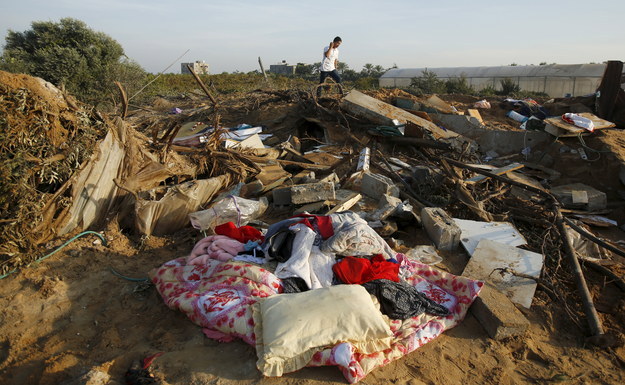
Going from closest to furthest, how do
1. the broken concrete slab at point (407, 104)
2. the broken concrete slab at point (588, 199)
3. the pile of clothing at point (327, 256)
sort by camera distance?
the pile of clothing at point (327, 256), the broken concrete slab at point (588, 199), the broken concrete slab at point (407, 104)

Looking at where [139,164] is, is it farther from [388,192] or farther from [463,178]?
[463,178]

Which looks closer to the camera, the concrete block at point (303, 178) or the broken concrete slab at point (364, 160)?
the concrete block at point (303, 178)

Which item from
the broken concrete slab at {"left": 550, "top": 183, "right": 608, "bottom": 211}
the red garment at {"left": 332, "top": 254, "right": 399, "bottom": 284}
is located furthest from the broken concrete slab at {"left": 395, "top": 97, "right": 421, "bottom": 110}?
the red garment at {"left": 332, "top": 254, "right": 399, "bottom": 284}

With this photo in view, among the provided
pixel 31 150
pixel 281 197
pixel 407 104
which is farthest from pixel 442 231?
pixel 407 104

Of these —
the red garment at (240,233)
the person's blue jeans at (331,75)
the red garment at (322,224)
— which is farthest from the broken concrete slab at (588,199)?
the person's blue jeans at (331,75)

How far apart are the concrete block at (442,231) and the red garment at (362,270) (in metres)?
1.08

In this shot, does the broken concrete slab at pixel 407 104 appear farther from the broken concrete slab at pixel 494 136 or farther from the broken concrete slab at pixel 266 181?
the broken concrete slab at pixel 266 181

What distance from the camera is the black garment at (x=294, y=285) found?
122 inches

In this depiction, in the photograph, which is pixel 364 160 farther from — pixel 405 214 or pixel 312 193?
pixel 405 214

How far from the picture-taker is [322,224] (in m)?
3.63

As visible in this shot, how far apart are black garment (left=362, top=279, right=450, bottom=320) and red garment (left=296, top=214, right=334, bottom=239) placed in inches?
24.9

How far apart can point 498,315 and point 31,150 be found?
178 inches

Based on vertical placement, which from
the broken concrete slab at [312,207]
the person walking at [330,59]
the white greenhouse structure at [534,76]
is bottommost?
the broken concrete slab at [312,207]

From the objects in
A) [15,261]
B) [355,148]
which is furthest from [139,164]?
[355,148]
